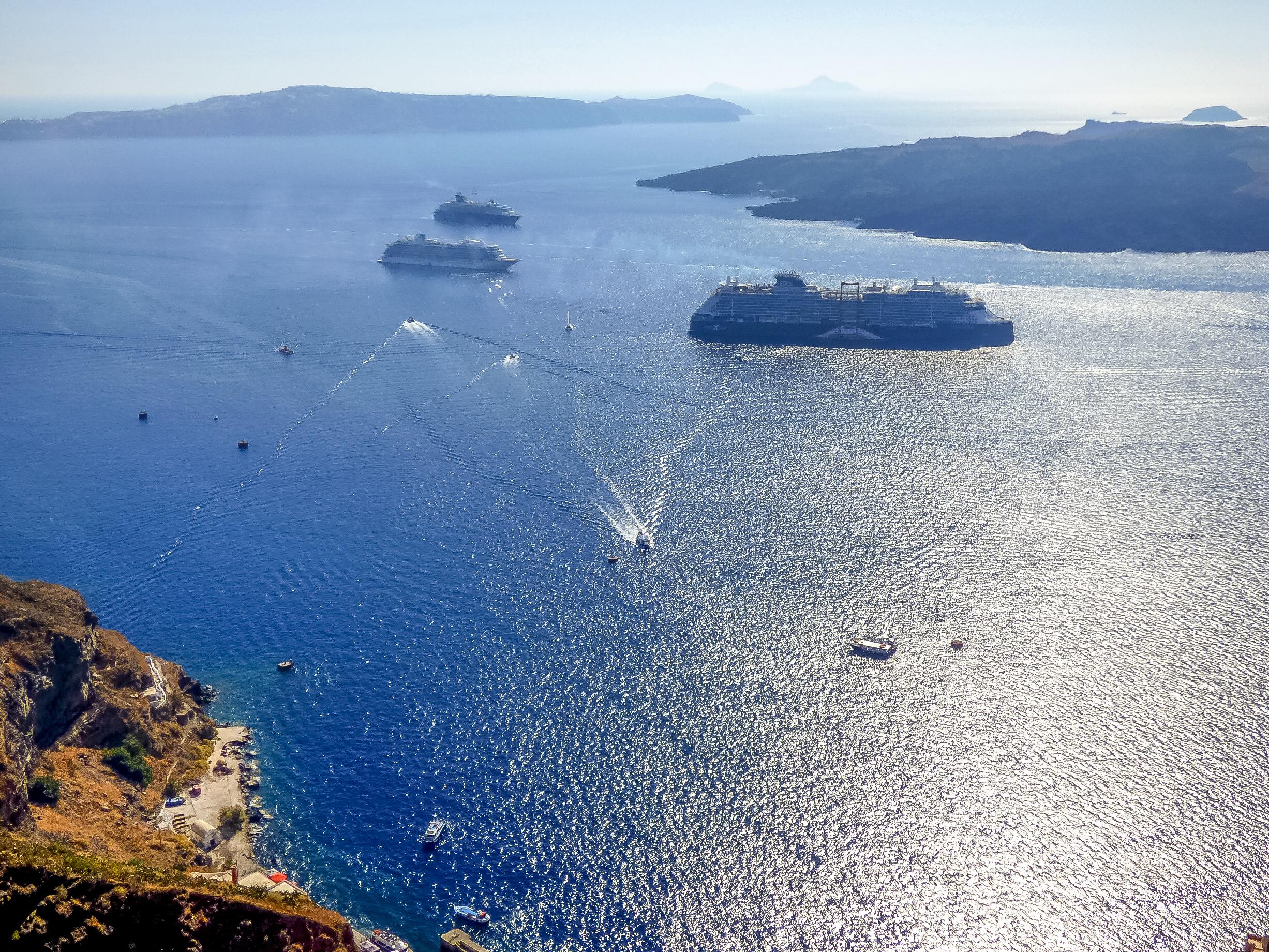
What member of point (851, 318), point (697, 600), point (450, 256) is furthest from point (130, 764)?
Answer: point (450, 256)

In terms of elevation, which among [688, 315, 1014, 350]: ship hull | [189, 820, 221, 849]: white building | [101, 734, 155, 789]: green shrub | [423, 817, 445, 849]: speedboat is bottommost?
[189, 820, 221, 849]: white building

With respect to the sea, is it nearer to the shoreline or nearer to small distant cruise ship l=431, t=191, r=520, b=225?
the shoreline

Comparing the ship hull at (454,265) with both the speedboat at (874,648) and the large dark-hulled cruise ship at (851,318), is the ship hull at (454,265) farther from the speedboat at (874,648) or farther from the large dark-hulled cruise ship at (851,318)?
the speedboat at (874,648)

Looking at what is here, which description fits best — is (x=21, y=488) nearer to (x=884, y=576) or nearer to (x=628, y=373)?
(x=628, y=373)

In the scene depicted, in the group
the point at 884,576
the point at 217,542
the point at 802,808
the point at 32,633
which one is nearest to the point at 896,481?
the point at 884,576

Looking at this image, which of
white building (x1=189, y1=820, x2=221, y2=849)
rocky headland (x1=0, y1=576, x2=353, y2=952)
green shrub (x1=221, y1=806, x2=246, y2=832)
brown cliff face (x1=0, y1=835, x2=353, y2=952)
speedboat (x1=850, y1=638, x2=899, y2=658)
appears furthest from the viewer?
speedboat (x1=850, y1=638, x2=899, y2=658)

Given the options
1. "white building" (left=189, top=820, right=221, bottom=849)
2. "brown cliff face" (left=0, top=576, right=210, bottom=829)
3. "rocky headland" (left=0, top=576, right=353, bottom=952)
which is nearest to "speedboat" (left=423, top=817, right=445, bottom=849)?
"white building" (left=189, top=820, right=221, bottom=849)
